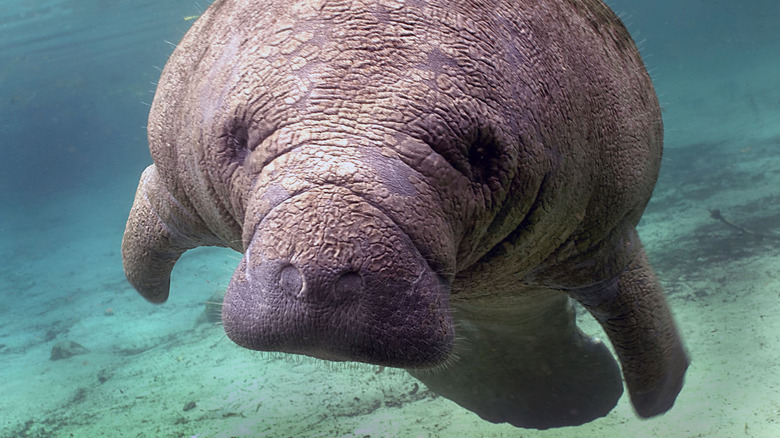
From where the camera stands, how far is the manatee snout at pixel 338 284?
131 centimetres

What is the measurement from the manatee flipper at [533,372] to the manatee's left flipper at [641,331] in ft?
1.84

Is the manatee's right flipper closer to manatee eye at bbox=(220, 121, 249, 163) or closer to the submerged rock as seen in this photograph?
manatee eye at bbox=(220, 121, 249, 163)

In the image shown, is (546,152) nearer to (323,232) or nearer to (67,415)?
(323,232)

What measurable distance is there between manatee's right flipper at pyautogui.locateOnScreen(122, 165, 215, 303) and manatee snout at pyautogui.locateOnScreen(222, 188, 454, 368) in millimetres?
1651

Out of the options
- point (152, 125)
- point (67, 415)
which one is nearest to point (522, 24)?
point (152, 125)

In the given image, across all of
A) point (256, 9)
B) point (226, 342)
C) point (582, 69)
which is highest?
point (256, 9)

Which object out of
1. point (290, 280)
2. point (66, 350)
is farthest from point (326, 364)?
point (66, 350)

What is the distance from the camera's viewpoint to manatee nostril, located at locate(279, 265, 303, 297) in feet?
4.33

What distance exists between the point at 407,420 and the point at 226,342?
6056mm

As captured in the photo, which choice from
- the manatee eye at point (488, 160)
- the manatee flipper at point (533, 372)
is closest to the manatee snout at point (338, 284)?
the manatee eye at point (488, 160)

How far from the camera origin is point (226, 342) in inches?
429

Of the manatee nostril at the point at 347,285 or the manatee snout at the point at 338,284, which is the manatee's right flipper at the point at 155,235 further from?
the manatee nostril at the point at 347,285

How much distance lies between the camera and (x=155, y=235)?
3.52 metres

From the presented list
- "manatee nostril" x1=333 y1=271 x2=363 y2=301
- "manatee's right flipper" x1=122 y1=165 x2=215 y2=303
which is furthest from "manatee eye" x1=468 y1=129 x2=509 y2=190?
"manatee's right flipper" x1=122 y1=165 x2=215 y2=303
